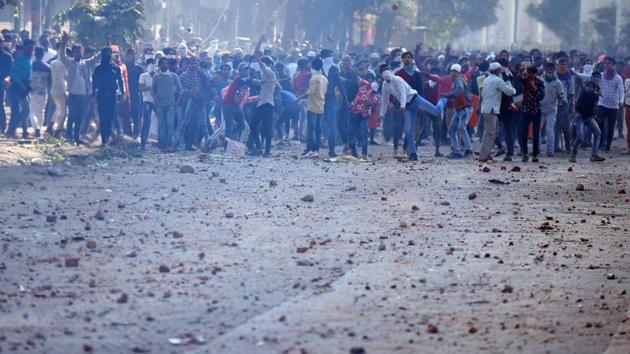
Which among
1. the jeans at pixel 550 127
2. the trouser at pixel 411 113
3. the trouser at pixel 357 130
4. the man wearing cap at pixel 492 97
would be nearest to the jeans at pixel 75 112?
the trouser at pixel 357 130

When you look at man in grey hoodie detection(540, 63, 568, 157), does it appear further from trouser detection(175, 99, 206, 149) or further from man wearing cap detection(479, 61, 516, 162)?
trouser detection(175, 99, 206, 149)

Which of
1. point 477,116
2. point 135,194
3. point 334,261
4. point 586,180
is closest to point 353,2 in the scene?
point 477,116

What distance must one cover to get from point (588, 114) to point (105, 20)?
9.94 metres

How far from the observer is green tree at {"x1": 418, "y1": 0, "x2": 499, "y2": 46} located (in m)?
68.2

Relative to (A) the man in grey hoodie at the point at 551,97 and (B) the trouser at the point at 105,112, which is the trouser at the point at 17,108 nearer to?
(B) the trouser at the point at 105,112

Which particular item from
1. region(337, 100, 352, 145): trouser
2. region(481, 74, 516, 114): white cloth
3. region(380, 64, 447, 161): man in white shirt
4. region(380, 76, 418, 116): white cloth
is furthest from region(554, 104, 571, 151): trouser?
region(337, 100, 352, 145): trouser

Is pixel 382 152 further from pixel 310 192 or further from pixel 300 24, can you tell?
pixel 300 24

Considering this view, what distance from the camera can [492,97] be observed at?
21219 mm

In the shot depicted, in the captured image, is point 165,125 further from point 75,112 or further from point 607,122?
point 607,122

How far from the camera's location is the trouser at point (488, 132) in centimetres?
2133

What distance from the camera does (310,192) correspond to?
16594 millimetres

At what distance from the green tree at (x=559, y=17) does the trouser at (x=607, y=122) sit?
6068 centimetres

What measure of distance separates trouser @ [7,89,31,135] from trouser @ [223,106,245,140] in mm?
3622

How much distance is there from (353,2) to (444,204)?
4151 centimetres
